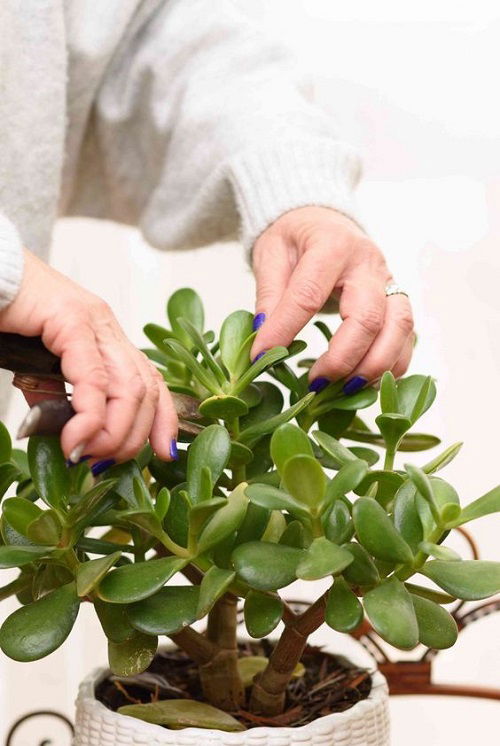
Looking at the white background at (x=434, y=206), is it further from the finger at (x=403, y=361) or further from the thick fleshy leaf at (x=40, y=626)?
the thick fleshy leaf at (x=40, y=626)

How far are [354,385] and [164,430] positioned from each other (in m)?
0.17

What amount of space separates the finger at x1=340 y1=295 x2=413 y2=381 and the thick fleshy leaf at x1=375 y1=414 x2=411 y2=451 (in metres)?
0.12

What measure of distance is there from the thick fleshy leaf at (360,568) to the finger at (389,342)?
0.20m

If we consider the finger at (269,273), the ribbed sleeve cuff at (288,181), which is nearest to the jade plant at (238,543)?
the finger at (269,273)

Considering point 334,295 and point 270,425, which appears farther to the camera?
point 334,295

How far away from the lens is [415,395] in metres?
0.54

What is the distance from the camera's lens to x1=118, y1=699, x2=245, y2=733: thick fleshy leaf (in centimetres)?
50

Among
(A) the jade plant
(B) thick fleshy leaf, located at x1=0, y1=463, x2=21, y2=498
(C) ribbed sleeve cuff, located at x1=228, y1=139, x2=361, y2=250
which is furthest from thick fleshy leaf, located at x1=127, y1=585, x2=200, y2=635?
(C) ribbed sleeve cuff, located at x1=228, y1=139, x2=361, y2=250

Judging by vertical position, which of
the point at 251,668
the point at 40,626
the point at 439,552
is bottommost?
the point at 251,668

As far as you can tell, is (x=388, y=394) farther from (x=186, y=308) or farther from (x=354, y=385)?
(x=186, y=308)

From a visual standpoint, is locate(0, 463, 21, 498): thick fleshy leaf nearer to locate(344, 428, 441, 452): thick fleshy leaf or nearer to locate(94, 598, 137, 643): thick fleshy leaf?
locate(94, 598, 137, 643): thick fleshy leaf

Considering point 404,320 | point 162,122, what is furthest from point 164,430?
point 162,122

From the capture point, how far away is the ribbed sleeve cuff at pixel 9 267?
0.49 m

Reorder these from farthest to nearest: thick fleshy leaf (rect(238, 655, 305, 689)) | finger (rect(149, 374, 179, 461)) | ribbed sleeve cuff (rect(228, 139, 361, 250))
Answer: ribbed sleeve cuff (rect(228, 139, 361, 250)), thick fleshy leaf (rect(238, 655, 305, 689)), finger (rect(149, 374, 179, 461))
